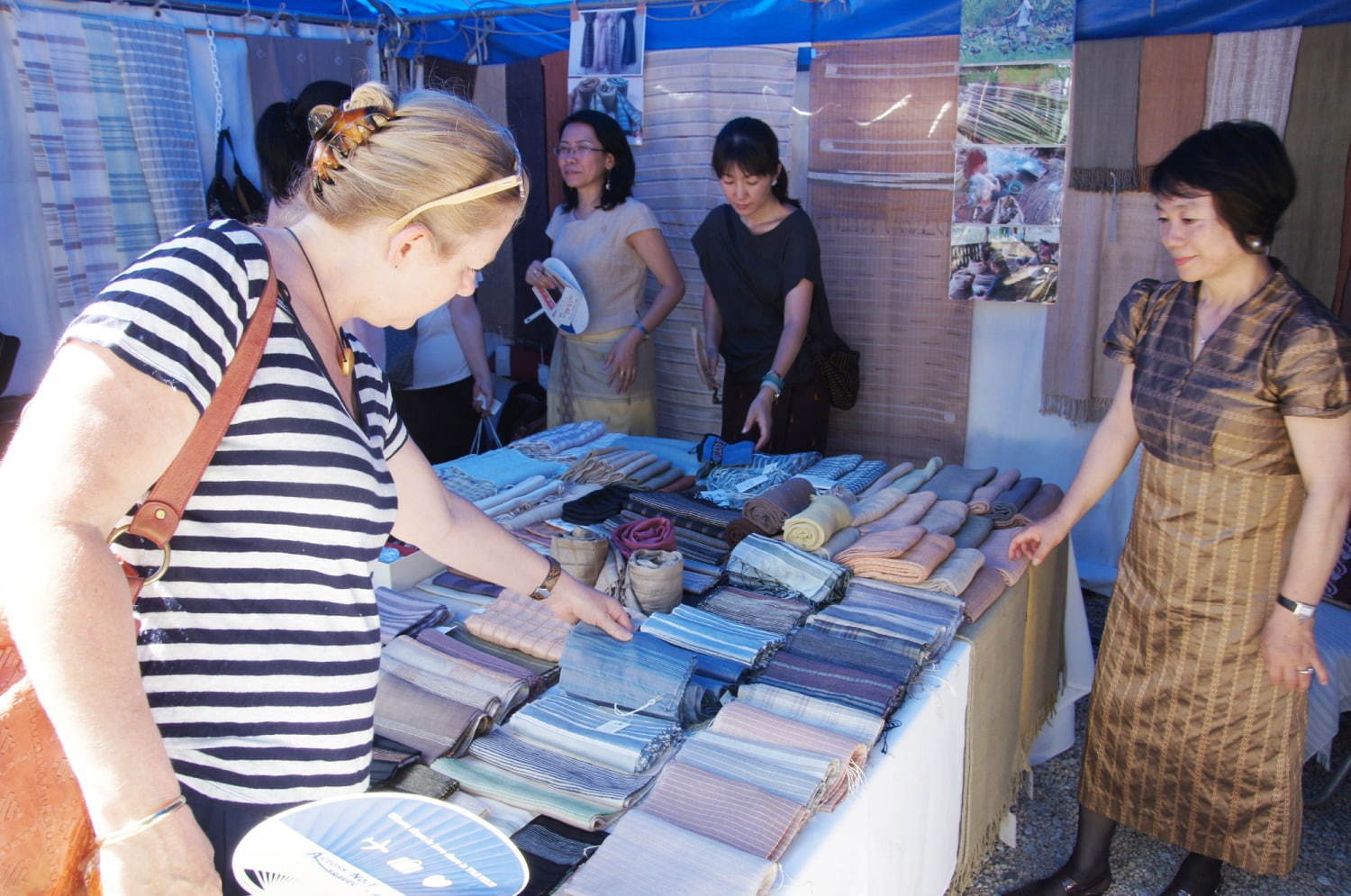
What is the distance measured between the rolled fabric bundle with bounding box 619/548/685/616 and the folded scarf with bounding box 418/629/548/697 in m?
0.37

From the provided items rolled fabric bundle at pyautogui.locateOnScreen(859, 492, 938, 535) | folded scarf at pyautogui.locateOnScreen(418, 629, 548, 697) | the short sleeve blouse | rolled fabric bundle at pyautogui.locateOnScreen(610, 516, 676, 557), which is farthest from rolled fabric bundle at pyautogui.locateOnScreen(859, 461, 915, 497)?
folded scarf at pyautogui.locateOnScreen(418, 629, 548, 697)

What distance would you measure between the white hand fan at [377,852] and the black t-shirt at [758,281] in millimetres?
3225

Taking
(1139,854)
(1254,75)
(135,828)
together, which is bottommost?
(1139,854)

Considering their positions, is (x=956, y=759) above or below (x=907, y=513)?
below

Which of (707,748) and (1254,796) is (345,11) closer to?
(707,748)

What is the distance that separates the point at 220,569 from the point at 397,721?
2.75 feet

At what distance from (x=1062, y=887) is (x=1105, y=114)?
3070 mm

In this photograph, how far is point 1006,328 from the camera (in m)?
4.76

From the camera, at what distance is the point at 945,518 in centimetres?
282

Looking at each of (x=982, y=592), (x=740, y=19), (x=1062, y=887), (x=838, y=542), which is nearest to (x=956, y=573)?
(x=982, y=592)

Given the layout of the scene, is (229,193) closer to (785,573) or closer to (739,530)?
(739,530)

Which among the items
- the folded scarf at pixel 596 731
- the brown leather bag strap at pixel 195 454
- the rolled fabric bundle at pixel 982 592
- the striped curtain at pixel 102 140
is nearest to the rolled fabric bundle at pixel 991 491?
the rolled fabric bundle at pixel 982 592

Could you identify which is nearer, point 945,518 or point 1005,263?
point 945,518

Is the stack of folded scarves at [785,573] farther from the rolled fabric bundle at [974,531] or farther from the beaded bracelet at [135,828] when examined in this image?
the beaded bracelet at [135,828]
